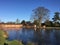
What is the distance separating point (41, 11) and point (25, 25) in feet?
60.4

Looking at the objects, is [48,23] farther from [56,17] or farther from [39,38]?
[39,38]

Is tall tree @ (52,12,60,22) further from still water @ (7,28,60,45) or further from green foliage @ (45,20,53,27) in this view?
still water @ (7,28,60,45)

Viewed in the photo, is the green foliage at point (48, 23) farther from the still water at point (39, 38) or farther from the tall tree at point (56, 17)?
the still water at point (39, 38)

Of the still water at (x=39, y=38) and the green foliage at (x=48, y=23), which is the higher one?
the green foliage at (x=48, y=23)

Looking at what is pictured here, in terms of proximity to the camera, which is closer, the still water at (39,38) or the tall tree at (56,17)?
the still water at (39,38)

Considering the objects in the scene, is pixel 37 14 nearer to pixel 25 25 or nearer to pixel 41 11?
pixel 41 11

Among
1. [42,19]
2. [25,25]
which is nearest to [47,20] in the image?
[42,19]

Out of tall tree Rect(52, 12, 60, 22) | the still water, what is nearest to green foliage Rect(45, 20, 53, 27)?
tall tree Rect(52, 12, 60, 22)

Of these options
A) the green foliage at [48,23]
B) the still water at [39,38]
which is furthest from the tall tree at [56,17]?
the still water at [39,38]

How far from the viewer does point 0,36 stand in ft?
18.7

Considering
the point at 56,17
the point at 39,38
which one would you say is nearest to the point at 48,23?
the point at 56,17

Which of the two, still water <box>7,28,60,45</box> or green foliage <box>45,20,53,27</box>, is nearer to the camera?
still water <box>7,28,60,45</box>

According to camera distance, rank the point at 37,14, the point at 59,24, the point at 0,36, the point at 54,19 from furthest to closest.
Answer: the point at 54,19, the point at 59,24, the point at 37,14, the point at 0,36

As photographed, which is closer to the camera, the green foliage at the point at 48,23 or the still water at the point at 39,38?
the still water at the point at 39,38
